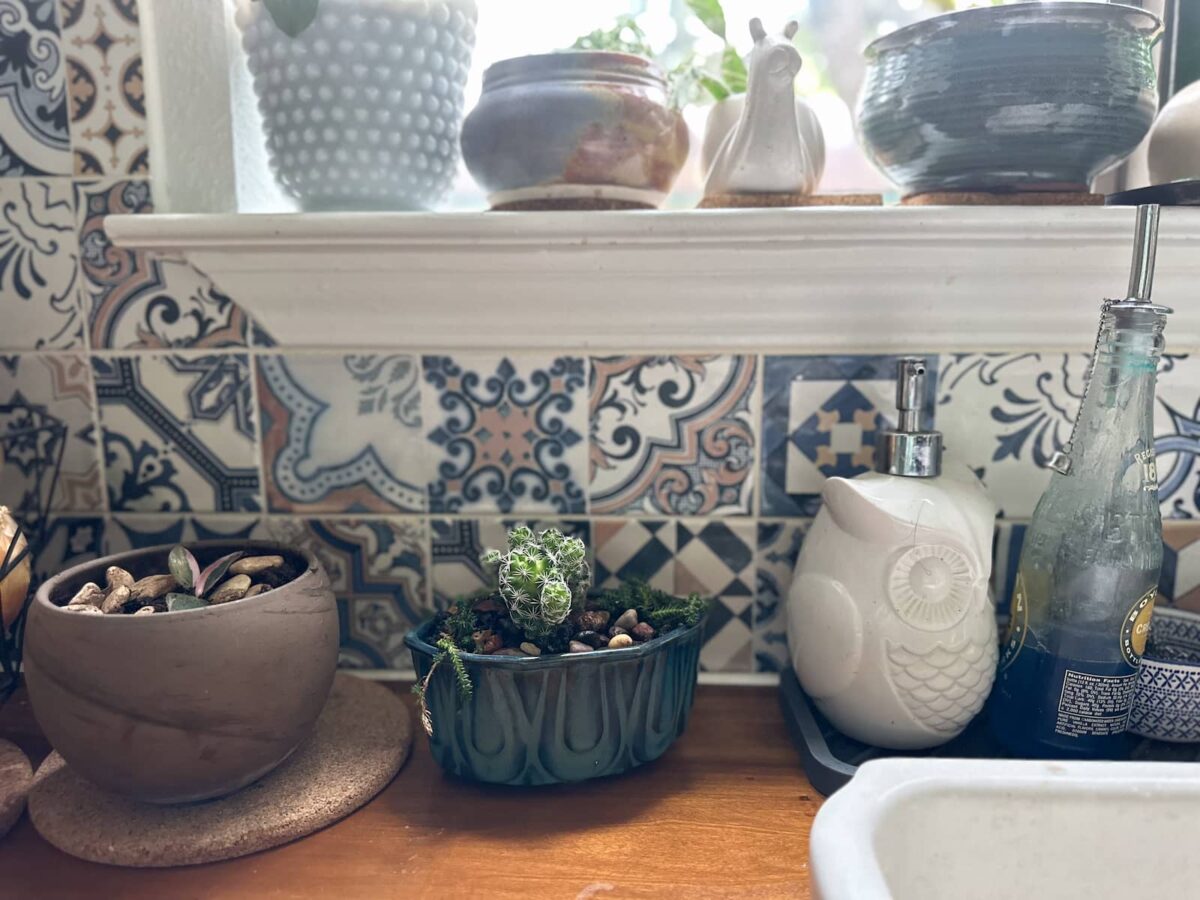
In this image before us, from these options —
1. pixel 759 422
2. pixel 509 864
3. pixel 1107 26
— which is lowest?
pixel 509 864

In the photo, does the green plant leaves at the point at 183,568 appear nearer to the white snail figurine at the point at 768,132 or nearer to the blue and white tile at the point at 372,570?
the blue and white tile at the point at 372,570

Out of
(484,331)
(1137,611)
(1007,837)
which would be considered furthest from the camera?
(484,331)

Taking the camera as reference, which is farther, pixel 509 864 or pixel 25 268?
pixel 25 268

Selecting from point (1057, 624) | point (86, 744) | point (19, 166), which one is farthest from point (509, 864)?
point (19, 166)

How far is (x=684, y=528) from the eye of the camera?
681 millimetres

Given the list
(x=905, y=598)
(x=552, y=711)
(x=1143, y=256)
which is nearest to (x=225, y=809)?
(x=552, y=711)

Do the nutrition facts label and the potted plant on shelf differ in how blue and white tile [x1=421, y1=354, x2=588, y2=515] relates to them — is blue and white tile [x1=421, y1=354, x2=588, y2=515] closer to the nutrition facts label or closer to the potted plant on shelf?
the potted plant on shelf

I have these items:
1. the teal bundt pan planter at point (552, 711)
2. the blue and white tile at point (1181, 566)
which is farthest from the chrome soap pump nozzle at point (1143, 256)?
the teal bundt pan planter at point (552, 711)

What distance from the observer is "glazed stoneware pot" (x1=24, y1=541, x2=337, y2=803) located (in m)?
0.45

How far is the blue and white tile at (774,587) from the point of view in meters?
0.68

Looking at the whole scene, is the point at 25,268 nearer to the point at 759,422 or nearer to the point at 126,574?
the point at 126,574

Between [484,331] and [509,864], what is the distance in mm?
369

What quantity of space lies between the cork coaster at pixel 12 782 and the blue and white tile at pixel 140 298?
31 cm

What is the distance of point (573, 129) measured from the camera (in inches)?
23.2
